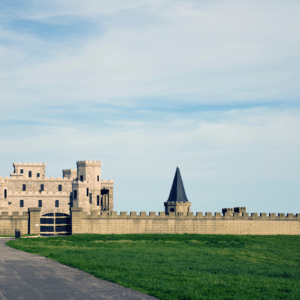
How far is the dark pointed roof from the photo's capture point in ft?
259

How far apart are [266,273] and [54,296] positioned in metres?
10.4

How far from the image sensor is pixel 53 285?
13500mm

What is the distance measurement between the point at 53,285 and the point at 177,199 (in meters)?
66.0

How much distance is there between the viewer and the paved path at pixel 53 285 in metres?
12.0

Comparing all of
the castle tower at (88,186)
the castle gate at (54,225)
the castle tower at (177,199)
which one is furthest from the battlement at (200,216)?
the castle tower at (177,199)

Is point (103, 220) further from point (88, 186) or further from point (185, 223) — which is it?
point (88, 186)

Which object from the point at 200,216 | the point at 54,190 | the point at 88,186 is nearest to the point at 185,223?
the point at 200,216

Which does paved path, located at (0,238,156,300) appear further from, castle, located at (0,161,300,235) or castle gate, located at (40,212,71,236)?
castle, located at (0,161,300,235)

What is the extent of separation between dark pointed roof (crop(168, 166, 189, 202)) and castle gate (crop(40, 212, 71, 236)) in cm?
3597

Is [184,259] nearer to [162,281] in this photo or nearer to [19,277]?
[162,281]

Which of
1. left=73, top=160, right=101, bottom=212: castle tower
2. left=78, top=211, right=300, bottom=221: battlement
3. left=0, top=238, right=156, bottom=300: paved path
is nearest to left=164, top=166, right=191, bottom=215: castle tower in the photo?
left=73, top=160, right=101, bottom=212: castle tower

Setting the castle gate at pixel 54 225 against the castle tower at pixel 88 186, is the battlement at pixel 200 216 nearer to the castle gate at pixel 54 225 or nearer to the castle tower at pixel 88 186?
the castle gate at pixel 54 225

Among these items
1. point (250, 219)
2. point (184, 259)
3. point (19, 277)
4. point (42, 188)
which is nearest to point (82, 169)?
point (42, 188)

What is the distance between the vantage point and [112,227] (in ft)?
157
